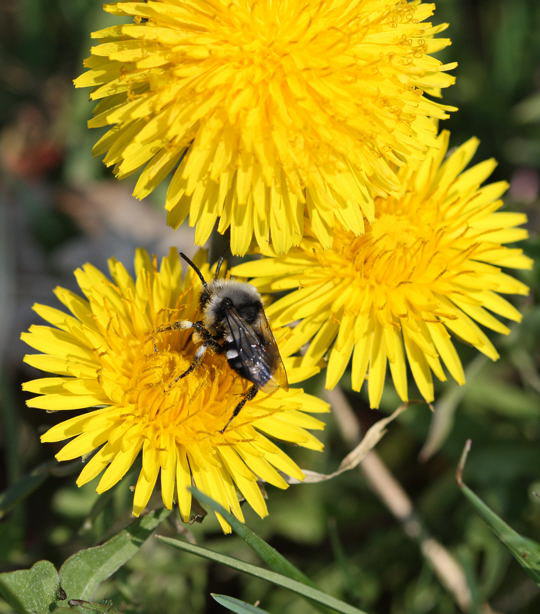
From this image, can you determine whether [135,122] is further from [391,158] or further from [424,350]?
[424,350]

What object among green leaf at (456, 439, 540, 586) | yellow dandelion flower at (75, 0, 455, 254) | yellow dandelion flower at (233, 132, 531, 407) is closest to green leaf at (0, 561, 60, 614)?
yellow dandelion flower at (233, 132, 531, 407)

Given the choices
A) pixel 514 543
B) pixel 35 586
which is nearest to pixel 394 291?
pixel 514 543

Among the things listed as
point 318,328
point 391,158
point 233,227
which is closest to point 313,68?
point 391,158

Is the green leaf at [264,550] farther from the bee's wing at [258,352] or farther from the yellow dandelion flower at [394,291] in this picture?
the yellow dandelion flower at [394,291]

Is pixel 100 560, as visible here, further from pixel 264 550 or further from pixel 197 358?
pixel 197 358

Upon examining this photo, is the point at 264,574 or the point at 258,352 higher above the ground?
the point at 258,352

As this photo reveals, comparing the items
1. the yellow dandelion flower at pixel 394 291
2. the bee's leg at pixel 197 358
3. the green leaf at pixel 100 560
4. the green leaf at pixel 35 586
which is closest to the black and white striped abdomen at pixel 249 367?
the bee's leg at pixel 197 358

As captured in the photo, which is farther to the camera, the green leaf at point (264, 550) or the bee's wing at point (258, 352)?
the bee's wing at point (258, 352)
